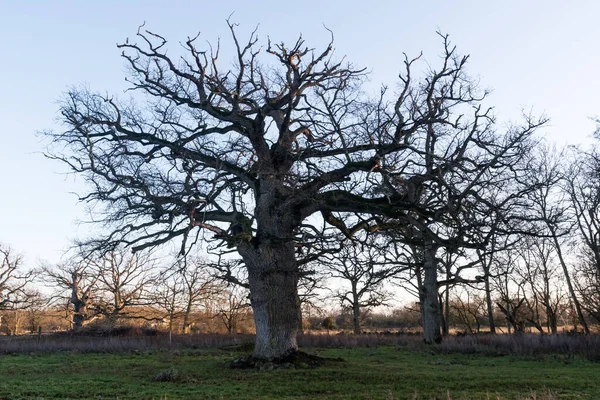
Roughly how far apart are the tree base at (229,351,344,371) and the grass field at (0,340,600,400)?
0.37m

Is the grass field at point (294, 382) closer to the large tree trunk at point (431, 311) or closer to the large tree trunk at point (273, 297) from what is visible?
the large tree trunk at point (273, 297)

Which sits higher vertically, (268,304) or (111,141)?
(111,141)

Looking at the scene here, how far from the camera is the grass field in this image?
1030 cm

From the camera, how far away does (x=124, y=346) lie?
24.7m

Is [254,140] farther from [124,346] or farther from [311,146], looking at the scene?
[124,346]

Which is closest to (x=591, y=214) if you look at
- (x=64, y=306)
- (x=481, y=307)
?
(x=481, y=307)

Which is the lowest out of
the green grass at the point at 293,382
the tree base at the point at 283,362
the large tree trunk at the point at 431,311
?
the green grass at the point at 293,382

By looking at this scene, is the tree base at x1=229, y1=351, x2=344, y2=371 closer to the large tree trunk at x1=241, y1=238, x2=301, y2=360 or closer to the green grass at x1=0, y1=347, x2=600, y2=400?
the large tree trunk at x1=241, y1=238, x2=301, y2=360

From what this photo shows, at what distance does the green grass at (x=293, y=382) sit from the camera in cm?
1034

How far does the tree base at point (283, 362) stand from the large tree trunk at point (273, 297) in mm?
161

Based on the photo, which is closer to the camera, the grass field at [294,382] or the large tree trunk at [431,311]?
the grass field at [294,382]

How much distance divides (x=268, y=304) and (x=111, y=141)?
293 inches

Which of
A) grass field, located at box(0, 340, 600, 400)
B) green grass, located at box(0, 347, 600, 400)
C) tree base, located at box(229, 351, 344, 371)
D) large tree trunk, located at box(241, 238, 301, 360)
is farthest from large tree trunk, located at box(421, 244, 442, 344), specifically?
large tree trunk, located at box(241, 238, 301, 360)

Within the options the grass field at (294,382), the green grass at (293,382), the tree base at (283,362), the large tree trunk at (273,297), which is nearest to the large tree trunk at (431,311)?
the grass field at (294,382)
